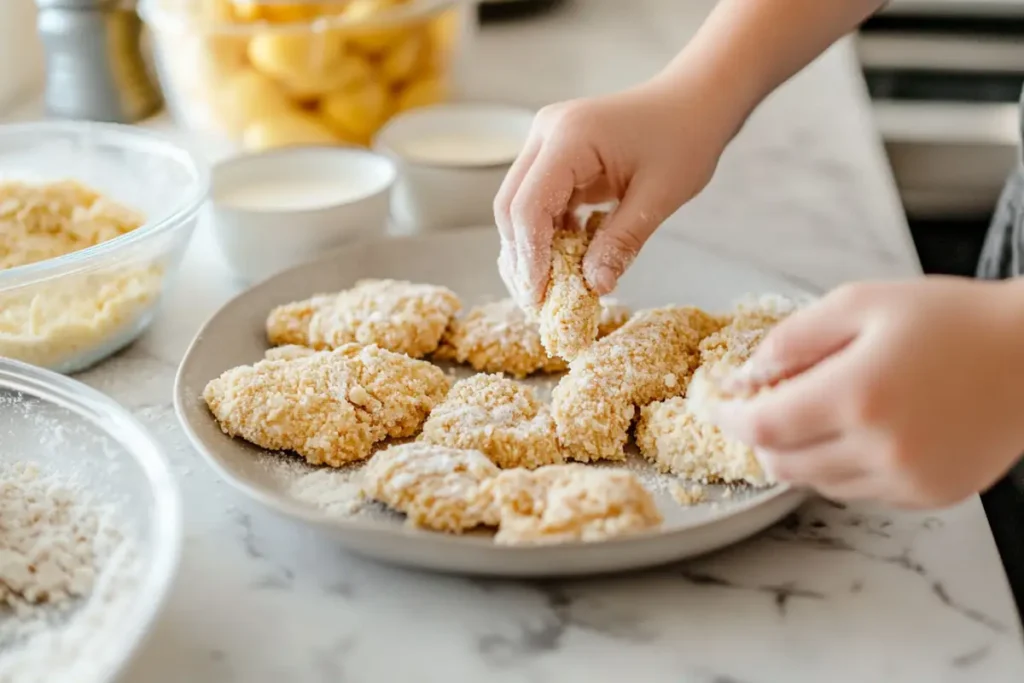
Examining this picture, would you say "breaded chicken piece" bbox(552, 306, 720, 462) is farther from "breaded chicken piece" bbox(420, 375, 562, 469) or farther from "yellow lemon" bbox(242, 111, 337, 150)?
"yellow lemon" bbox(242, 111, 337, 150)

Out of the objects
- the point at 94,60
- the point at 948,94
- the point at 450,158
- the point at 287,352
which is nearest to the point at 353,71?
the point at 450,158

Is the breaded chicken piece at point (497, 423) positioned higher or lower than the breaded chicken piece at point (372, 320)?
lower

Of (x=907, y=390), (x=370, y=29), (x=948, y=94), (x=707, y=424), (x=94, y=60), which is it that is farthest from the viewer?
(x=948, y=94)

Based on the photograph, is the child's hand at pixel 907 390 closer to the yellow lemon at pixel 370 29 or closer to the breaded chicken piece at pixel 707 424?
the breaded chicken piece at pixel 707 424

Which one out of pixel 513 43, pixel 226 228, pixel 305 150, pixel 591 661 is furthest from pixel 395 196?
pixel 591 661

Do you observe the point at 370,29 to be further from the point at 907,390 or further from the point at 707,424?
the point at 907,390

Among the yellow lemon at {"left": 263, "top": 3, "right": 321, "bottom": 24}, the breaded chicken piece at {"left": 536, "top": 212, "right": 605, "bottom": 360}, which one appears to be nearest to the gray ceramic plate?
the breaded chicken piece at {"left": 536, "top": 212, "right": 605, "bottom": 360}

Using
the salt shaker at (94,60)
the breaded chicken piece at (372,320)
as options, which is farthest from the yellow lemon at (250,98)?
the breaded chicken piece at (372,320)
